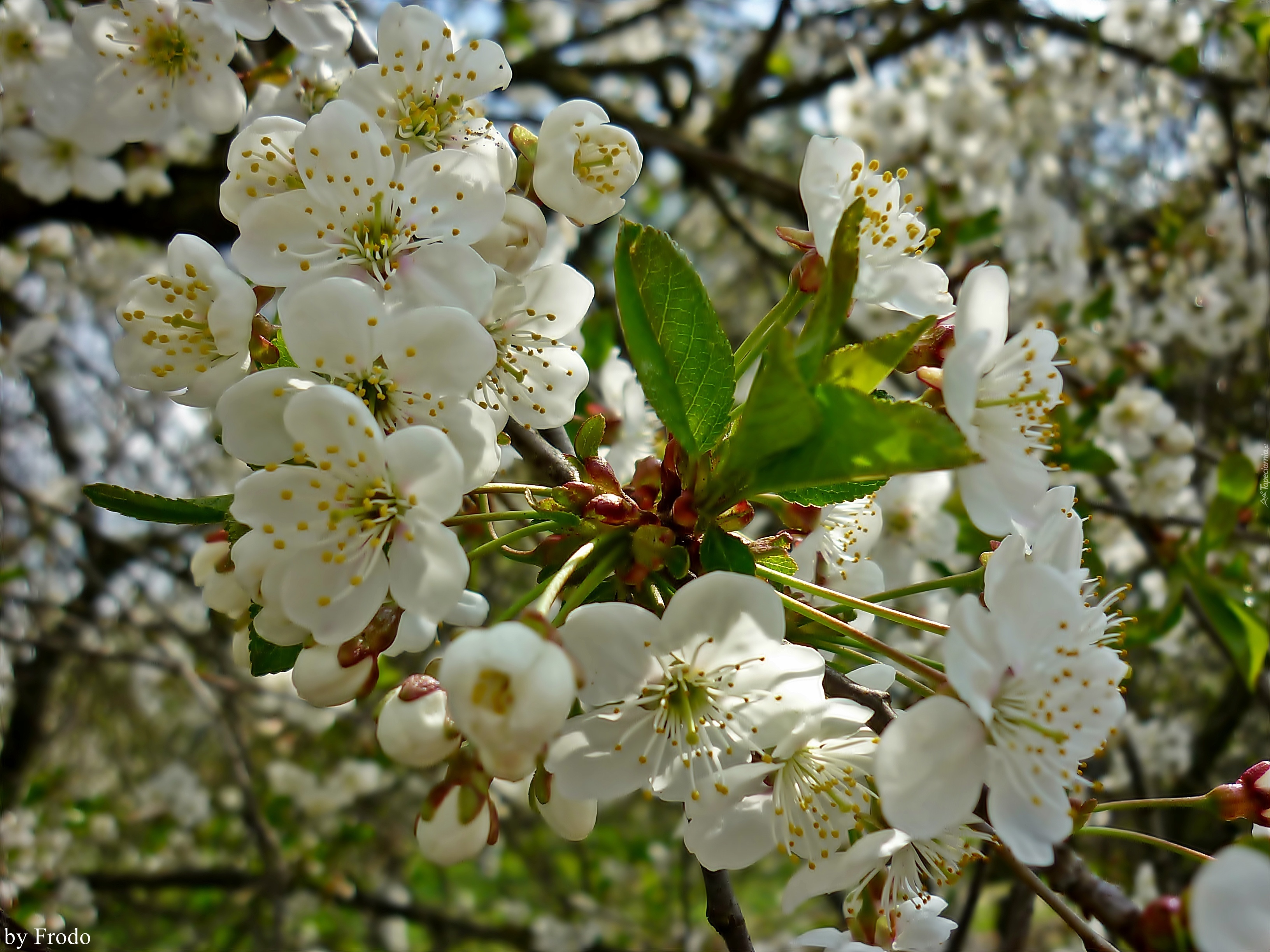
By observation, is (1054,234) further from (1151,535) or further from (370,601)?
(370,601)

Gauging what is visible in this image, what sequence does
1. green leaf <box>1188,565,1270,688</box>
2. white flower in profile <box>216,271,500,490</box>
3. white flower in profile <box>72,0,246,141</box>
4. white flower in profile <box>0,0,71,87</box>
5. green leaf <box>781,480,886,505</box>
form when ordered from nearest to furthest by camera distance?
white flower in profile <box>216,271,500,490</box> → green leaf <box>781,480,886,505</box> → white flower in profile <box>72,0,246,141</box> → green leaf <box>1188,565,1270,688</box> → white flower in profile <box>0,0,71,87</box>

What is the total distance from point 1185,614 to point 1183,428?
3.38 ft

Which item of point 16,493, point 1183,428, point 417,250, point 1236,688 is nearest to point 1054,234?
point 1183,428

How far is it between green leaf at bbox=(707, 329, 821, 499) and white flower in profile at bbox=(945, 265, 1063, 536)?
0.50 feet

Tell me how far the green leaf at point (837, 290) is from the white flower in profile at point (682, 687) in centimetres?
22

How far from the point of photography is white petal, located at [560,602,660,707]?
851 mm

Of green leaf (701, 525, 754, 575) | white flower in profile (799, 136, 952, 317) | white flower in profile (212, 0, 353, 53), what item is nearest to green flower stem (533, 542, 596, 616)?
green leaf (701, 525, 754, 575)

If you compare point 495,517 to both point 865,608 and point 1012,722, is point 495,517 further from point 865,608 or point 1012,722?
point 1012,722

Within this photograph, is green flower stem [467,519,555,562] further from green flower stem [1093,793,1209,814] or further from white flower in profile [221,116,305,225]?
green flower stem [1093,793,1209,814]

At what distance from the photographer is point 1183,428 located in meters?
3.18

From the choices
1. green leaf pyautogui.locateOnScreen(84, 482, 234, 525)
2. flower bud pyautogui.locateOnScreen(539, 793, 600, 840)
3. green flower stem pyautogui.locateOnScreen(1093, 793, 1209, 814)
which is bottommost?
flower bud pyautogui.locateOnScreen(539, 793, 600, 840)

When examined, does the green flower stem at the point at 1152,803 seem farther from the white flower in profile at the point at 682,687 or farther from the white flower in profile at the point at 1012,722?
the white flower in profile at the point at 682,687

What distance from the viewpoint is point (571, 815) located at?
92 cm

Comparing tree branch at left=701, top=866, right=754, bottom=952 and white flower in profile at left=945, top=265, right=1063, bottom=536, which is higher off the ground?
white flower in profile at left=945, top=265, right=1063, bottom=536
